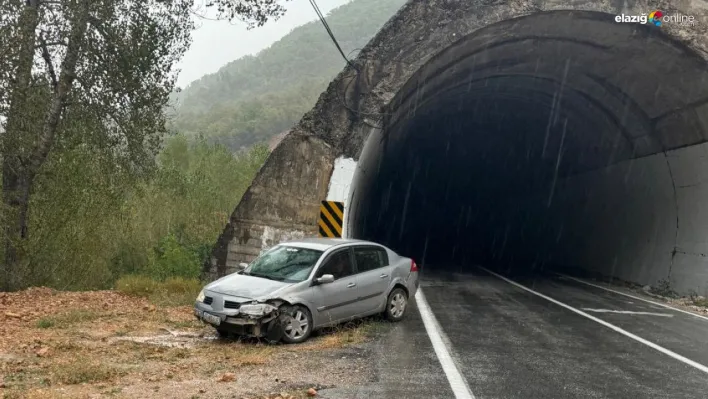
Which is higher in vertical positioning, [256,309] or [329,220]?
[329,220]

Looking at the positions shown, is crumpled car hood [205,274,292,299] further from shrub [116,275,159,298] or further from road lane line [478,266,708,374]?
road lane line [478,266,708,374]

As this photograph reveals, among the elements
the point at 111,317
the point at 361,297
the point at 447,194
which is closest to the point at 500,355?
the point at 361,297

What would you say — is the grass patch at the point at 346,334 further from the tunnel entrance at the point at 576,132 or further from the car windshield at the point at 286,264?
the tunnel entrance at the point at 576,132

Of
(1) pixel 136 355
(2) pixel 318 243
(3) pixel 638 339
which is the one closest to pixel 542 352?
(3) pixel 638 339

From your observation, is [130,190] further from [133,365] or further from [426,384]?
[426,384]

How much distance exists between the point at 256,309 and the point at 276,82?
5314 inches

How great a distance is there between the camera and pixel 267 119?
329 feet

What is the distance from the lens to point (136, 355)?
7812mm

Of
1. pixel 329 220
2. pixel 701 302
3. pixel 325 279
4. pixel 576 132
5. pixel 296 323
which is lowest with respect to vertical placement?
pixel 296 323

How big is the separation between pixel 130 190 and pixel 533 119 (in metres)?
15.4

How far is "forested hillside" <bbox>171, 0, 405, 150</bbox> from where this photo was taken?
3925 inches

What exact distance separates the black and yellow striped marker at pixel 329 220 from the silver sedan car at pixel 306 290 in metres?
3.72

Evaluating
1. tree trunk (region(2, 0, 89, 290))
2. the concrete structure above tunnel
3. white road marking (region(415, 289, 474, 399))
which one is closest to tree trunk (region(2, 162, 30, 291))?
tree trunk (region(2, 0, 89, 290))

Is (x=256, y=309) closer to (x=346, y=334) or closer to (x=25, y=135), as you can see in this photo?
(x=346, y=334)
